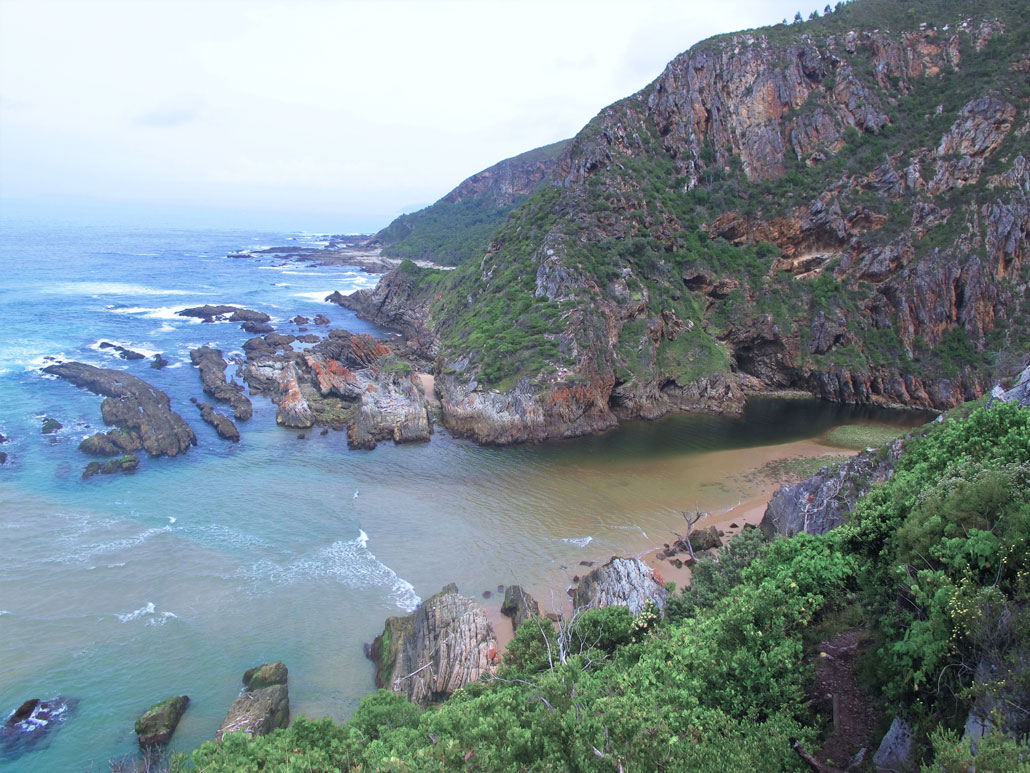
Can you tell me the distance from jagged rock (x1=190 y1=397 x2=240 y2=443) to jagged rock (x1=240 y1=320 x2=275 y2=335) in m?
24.6

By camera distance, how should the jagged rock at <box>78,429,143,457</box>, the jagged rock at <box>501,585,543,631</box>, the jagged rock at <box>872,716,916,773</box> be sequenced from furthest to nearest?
the jagged rock at <box>78,429,143,457</box>, the jagged rock at <box>501,585,543,631</box>, the jagged rock at <box>872,716,916,773</box>

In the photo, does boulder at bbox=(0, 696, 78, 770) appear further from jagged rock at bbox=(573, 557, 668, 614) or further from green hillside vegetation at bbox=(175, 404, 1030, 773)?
jagged rock at bbox=(573, 557, 668, 614)

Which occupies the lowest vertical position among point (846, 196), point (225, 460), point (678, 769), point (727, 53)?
point (225, 460)

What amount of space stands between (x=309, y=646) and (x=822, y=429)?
125ft

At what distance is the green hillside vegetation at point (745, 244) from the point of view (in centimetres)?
4656

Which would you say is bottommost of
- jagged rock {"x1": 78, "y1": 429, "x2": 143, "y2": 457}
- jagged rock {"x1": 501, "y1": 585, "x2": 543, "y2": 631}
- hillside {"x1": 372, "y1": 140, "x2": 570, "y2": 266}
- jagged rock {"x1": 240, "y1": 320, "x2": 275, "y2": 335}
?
jagged rock {"x1": 501, "y1": 585, "x2": 543, "y2": 631}

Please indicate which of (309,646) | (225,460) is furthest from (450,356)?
(309,646)

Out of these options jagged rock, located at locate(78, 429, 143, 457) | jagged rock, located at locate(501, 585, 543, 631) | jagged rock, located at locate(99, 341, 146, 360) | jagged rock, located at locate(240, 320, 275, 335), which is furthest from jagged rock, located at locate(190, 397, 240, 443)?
jagged rock, located at locate(501, 585, 543, 631)

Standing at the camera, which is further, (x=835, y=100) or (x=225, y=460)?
(x=835, y=100)

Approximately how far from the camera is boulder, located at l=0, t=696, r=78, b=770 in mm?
16766

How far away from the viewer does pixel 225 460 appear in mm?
36281

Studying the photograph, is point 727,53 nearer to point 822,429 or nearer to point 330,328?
point 822,429

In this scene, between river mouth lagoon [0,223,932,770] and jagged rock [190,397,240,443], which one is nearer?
river mouth lagoon [0,223,932,770]

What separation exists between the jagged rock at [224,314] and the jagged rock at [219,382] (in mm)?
14596
